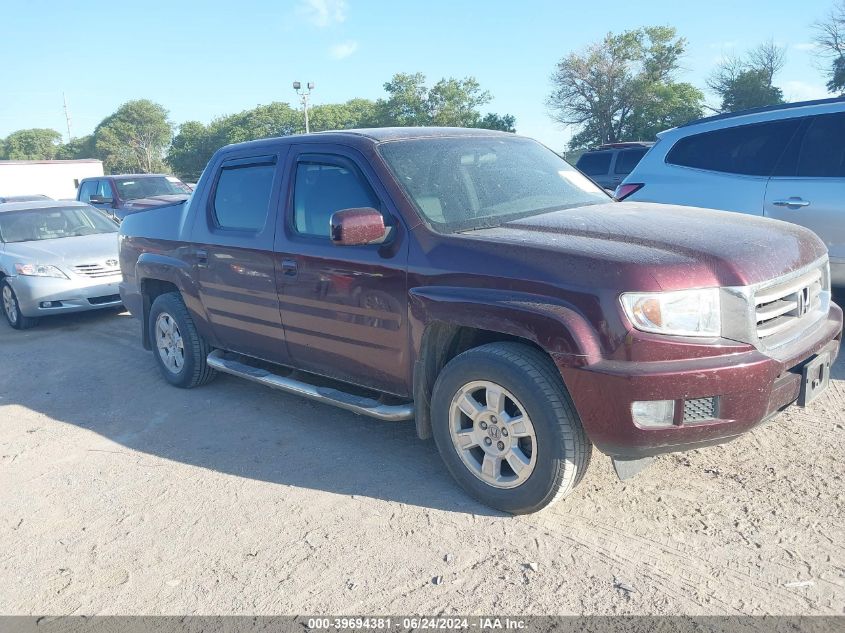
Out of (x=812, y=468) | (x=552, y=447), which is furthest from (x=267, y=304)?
(x=812, y=468)

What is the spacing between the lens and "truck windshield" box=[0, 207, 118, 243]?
9312 mm

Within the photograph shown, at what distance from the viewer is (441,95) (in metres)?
59.8

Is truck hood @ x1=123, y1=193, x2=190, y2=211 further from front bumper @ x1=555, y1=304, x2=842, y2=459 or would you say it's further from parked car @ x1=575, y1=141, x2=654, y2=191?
front bumper @ x1=555, y1=304, x2=842, y2=459

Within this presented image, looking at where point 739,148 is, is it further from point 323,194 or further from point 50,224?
point 50,224

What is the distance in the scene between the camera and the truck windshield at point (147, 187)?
15.0 meters

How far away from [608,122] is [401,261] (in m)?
42.6

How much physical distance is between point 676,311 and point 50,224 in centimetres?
911

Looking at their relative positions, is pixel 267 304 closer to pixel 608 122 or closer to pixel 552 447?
pixel 552 447

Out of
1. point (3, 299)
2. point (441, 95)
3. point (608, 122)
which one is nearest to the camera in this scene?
point (3, 299)

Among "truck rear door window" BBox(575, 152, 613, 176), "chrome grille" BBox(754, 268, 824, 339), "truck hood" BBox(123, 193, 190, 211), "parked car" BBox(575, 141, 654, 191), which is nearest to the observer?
"chrome grille" BBox(754, 268, 824, 339)

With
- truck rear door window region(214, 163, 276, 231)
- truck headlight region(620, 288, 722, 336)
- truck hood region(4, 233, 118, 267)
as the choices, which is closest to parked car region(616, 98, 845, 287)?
truck headlight region(620, 288, 722, 336)

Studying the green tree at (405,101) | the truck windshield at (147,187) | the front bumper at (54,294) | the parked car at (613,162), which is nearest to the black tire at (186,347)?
the front bumper at (54,294)

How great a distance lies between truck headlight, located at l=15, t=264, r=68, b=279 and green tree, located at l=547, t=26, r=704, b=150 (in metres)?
37.8

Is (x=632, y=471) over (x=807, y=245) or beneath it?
beneath
